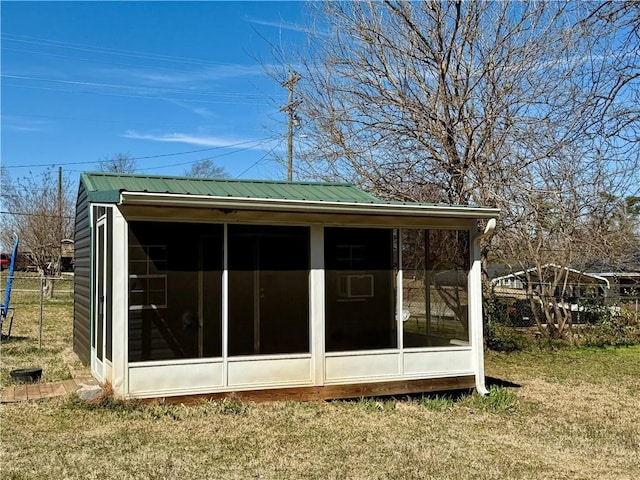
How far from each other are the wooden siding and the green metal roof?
1100 millimetres

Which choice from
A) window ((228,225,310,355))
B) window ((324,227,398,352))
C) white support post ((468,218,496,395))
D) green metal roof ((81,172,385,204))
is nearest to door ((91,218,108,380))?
green metal roof ((81,172,385,204))

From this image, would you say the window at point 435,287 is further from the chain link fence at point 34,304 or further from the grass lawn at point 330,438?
the chain link fence at point 34,304

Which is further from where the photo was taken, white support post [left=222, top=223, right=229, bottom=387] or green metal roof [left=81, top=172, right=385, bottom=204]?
green metal roof [left=81, top=172, right=385, bottom=204]

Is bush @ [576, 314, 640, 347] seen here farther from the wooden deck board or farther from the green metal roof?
the green metal roof

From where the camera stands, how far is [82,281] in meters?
9.30

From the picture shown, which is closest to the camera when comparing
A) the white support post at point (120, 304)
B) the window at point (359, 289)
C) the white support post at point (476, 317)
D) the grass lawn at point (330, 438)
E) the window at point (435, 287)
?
the grass lawn at point (330, 438)

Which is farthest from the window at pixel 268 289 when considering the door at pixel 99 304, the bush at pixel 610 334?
the bush at pixel 610 334

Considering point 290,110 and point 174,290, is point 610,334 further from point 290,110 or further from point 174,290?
point 174,290

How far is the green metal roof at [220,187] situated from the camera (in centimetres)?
732

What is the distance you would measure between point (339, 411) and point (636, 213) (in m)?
9.58

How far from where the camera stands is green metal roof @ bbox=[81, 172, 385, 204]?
732 cm

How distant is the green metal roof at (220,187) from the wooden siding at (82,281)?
3.61ft

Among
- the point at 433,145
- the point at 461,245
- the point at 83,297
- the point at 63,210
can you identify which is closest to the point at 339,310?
the point at 461,245

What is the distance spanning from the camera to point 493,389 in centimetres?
762
